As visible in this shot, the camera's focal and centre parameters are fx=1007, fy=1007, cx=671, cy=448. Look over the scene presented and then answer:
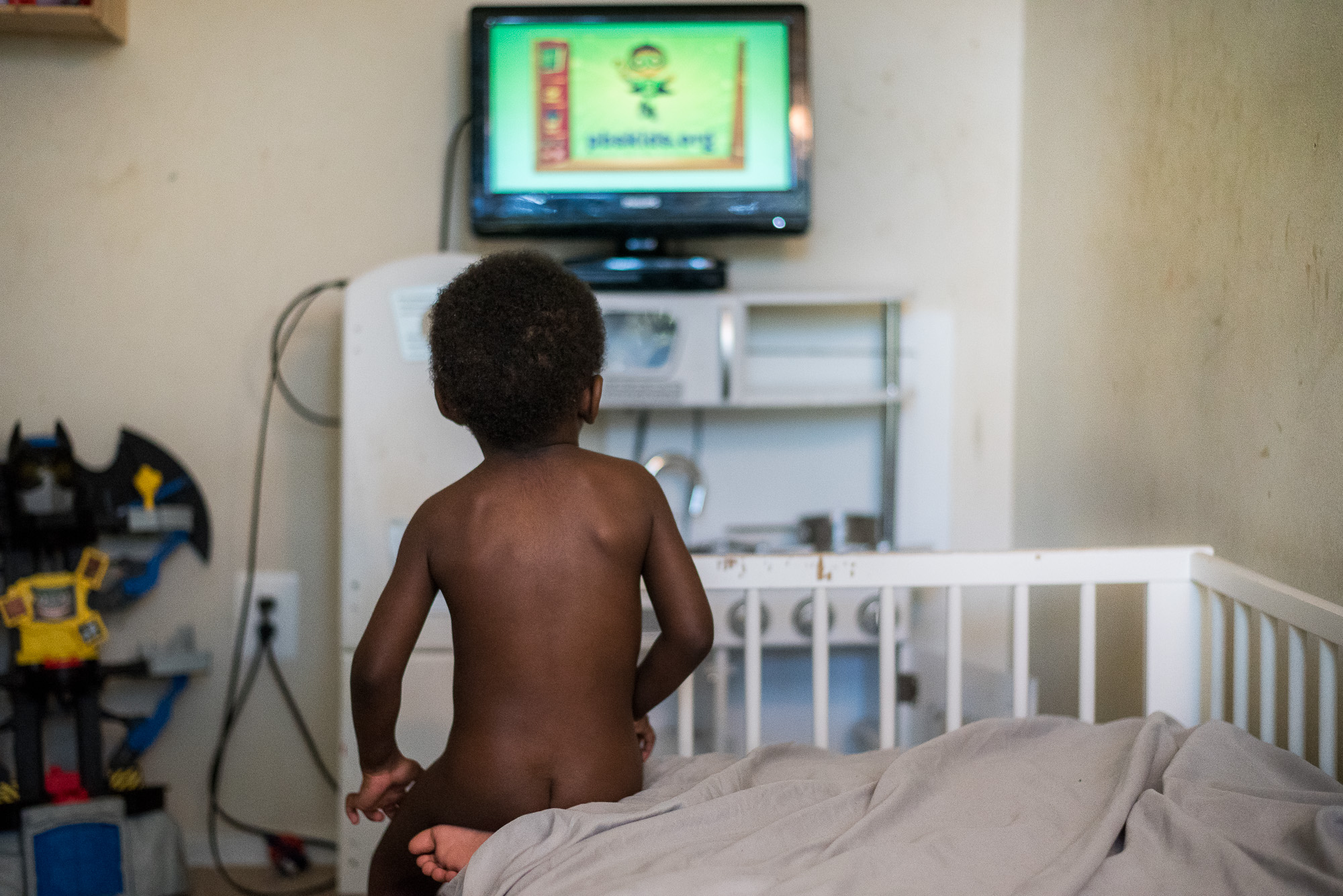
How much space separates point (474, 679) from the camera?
3.37 feet

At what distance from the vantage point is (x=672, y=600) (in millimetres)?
1103

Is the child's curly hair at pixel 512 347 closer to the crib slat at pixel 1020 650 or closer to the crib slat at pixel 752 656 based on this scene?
the crib slat at pixel 752 656

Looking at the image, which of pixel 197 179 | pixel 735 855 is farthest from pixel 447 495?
pixel 197 179

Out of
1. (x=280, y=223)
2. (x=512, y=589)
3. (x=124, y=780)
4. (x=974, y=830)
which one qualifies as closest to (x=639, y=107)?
(x=280, y=223)

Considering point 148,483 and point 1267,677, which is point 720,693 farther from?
point 148,483

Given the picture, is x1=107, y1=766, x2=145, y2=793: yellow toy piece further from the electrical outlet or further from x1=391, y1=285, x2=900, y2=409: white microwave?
x1=391, y1=285, x2=900, y2=409: white microwave

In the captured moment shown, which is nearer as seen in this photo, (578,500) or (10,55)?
(578,500)

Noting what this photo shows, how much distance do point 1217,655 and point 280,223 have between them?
190 centimetres

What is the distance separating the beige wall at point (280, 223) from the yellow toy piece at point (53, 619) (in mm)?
268

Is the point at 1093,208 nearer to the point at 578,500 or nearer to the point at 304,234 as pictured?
the point at 578,500

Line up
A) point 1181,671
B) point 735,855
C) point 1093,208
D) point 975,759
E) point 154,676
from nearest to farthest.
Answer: point 735,855 < point 975,759 < point 1181,671 < point 1093,208 < point 154,676

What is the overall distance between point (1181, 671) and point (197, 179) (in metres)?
2.05

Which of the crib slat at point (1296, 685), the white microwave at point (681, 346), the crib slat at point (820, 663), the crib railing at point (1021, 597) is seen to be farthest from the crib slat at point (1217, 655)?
the white microwave at point (681, 346)

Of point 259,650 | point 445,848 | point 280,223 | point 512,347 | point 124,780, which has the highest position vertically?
point 280,223
